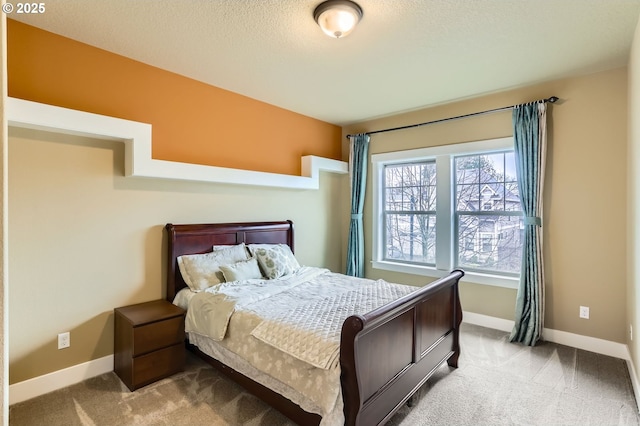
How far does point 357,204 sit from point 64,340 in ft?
11.6

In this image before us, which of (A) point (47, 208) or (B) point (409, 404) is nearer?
(B) point (409, 404)

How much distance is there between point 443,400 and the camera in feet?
7.64

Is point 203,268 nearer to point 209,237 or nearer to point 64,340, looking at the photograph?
point 209,237

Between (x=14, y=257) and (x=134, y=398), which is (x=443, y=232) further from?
(x=14, y=257)

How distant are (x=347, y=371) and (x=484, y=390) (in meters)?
1.44

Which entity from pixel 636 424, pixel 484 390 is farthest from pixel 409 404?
pixel 636 424

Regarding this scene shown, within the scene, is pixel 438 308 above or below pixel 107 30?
below

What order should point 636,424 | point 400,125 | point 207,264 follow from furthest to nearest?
point 400,125 → point 207,264 → point 636,424

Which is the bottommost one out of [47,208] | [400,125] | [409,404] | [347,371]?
[409,404]

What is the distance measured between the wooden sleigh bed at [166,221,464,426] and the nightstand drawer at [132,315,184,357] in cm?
30

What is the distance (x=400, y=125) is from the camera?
4.38 meters

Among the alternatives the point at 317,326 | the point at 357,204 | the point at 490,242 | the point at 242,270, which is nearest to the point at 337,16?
the point at 317,326

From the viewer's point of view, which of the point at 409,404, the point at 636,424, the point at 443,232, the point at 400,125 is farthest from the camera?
the point at 400,125

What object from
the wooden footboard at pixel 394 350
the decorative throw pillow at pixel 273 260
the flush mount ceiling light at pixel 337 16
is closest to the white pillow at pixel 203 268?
the decorative throw pillow at pixel 273 260
